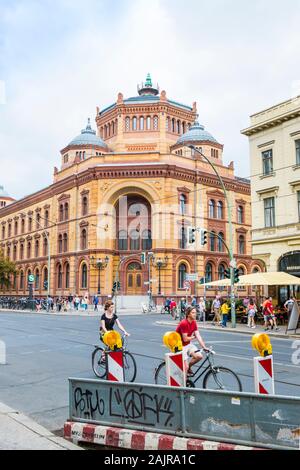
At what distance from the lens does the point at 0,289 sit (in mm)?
75500

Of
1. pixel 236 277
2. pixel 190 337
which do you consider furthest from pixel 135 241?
pixel 190 337

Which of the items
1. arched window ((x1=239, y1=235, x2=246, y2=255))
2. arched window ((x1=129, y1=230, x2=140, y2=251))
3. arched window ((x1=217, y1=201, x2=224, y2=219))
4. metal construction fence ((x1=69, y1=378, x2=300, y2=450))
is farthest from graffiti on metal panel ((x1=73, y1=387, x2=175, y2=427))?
arched window ((x1=239, y1=235, x2=246, y2=255))

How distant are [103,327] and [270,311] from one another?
15475mm

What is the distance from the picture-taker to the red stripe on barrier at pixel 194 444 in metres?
4.89

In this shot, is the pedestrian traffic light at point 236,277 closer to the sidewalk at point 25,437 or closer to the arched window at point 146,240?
the sidewalk at point 25,437

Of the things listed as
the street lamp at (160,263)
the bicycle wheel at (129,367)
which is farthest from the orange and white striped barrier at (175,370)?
the street lamp at (160,263)

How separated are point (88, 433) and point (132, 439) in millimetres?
634

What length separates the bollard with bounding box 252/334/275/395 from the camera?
5818 mm

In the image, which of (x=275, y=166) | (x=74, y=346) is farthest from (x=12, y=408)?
(x=275, y=166)

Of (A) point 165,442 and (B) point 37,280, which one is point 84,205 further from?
(A) point 165,442

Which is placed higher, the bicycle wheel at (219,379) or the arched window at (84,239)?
the arched window at (84,239)

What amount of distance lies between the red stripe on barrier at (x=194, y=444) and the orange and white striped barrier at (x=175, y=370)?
45.7 inches

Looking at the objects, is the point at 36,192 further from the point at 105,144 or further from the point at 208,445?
the point at 208,445

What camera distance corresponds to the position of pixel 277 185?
96.6 feet
